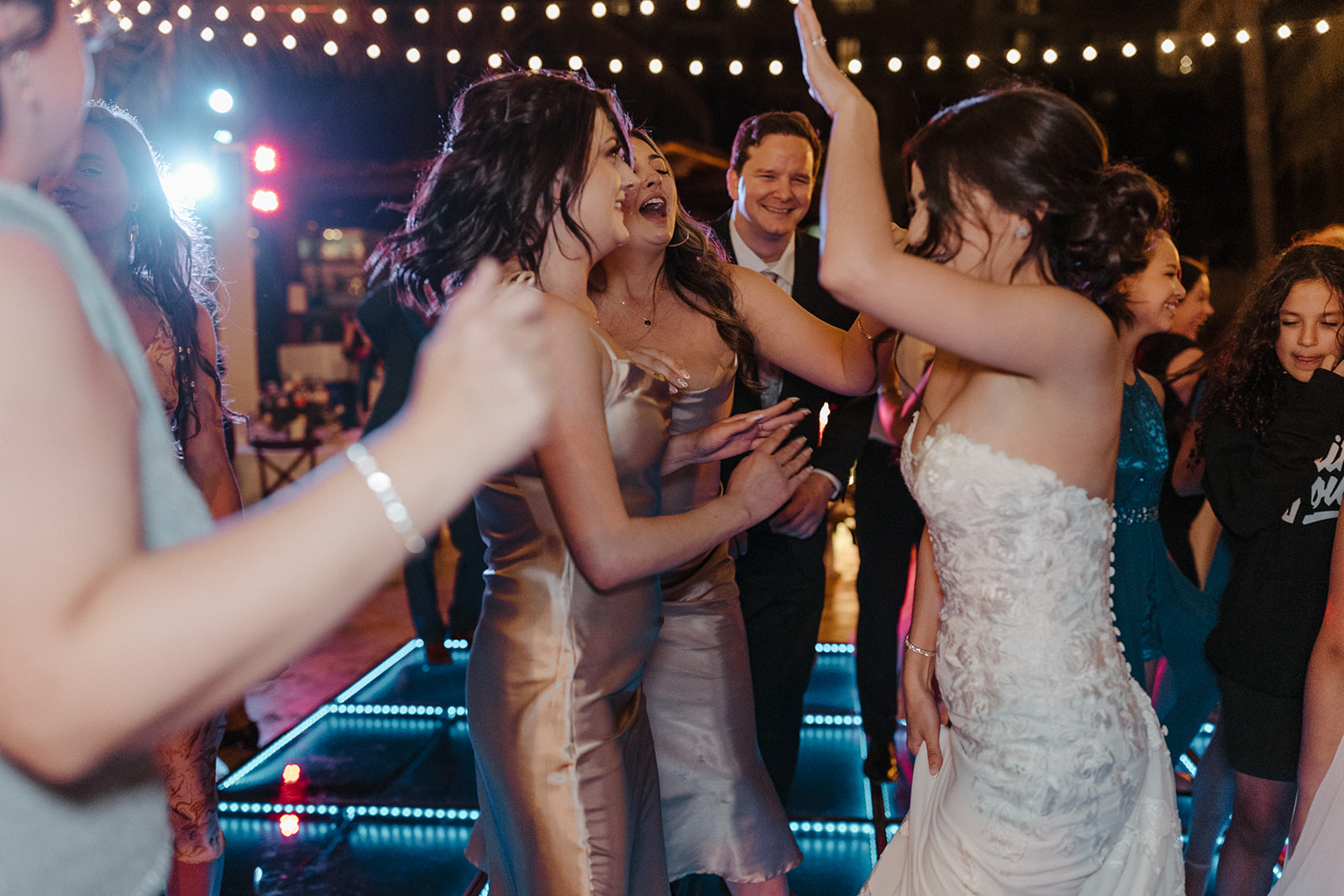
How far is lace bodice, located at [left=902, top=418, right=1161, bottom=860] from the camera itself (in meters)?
1.33

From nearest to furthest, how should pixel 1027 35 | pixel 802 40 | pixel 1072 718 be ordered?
pixel 1072 718 < pixel 802 40 < pixel 1027 35

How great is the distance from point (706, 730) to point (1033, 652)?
0.75 meters

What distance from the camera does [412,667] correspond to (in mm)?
3947

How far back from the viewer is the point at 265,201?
711cm

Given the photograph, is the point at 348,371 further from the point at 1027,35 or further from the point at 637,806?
the point at 637,806

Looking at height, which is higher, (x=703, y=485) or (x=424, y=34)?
(x=424, y=34)

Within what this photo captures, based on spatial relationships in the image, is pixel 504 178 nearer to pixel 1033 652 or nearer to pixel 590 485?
pixel 590 485

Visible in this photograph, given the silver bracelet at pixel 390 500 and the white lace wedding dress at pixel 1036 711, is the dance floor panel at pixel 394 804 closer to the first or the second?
the white lace wedding dress at pixel 1036 711

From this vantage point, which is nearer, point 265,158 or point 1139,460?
point 1139,460

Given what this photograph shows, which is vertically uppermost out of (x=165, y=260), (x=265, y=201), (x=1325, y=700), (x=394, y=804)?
(x=265, y=201)

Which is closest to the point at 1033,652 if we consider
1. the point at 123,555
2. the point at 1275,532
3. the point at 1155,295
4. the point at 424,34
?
the point at 1275,532

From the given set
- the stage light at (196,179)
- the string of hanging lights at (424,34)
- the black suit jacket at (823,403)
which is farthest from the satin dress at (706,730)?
the stage light at (196,179)

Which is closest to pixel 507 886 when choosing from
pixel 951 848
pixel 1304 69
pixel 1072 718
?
pixel 951 848

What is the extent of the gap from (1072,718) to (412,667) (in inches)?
123
